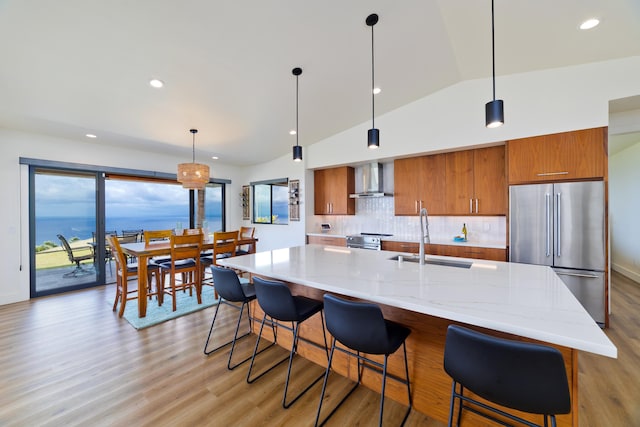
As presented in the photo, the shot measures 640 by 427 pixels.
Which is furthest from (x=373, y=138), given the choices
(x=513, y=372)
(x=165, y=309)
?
(x=165, y=309)

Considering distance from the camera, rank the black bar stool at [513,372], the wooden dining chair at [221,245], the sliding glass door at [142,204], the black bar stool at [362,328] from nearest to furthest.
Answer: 1. the black bar stool at [513,372]
2. the black bar stool at [362,328]
3. the wooden dining chair at [221,245]
4. the sliding glass door at [142,204]

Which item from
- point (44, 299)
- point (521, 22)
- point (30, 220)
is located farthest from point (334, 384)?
point (30, 220)

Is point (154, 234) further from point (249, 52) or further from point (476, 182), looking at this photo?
point (476, 182)

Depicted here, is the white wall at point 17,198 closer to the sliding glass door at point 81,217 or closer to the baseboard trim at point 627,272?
the sliding glass door at point 81,217

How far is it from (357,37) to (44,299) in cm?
564

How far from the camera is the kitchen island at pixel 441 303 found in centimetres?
109

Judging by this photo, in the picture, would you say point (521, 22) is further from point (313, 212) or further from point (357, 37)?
point (313, 212)

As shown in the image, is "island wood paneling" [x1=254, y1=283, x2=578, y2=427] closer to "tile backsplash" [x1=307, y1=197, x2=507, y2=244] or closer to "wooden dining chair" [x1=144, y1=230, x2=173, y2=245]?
"tile backsplash" [x1=307, y1=197, x2=507, y2=244]

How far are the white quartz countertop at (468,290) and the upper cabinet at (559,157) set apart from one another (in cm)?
175

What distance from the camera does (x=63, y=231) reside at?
14.0 feet

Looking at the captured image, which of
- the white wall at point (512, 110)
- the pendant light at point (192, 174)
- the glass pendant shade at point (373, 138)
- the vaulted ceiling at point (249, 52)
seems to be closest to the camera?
the vaulted ceiling at point (249, 52)

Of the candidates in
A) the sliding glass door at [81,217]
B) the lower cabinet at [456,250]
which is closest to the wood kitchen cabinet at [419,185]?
the lower cabinet at [456,250]

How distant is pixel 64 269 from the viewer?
439 centimetres

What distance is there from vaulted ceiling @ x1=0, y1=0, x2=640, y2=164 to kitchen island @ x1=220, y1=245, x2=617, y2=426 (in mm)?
2136
